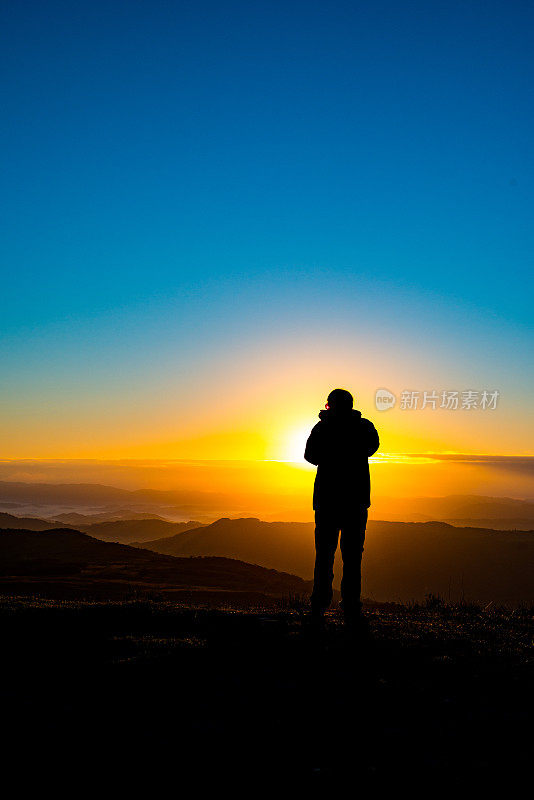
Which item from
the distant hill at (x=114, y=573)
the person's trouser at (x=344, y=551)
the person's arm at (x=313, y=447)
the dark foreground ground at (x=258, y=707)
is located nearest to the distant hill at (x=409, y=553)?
the distant hill at (x=114, y=573)

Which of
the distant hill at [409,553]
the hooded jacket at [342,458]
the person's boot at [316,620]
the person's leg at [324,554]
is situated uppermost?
the hooded jacket at [342,458]

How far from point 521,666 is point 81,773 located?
468 centimetres

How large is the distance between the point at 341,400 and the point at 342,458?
2.49ft

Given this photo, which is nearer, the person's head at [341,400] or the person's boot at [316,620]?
the person's boot at [316,620]

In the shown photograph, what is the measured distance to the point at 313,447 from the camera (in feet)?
24.4

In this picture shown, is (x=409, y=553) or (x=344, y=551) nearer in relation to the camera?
(x=344, y=551)

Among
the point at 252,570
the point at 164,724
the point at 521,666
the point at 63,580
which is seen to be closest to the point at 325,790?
the point at 164,724

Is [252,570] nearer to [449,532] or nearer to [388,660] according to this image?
[388,660]

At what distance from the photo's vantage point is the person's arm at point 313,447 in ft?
24.2

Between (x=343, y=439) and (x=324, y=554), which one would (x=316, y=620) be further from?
(x=343, y=439)

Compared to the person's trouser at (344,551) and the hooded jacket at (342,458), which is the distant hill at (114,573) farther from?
the hooded jacket at (342,458)

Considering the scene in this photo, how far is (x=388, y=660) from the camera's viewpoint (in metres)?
5.95

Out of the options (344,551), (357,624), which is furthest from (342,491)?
(357,624)

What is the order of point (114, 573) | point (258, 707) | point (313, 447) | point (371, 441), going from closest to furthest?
point (258, 707)
point (371, 441)
point (313, 447)
point (114, 573)
